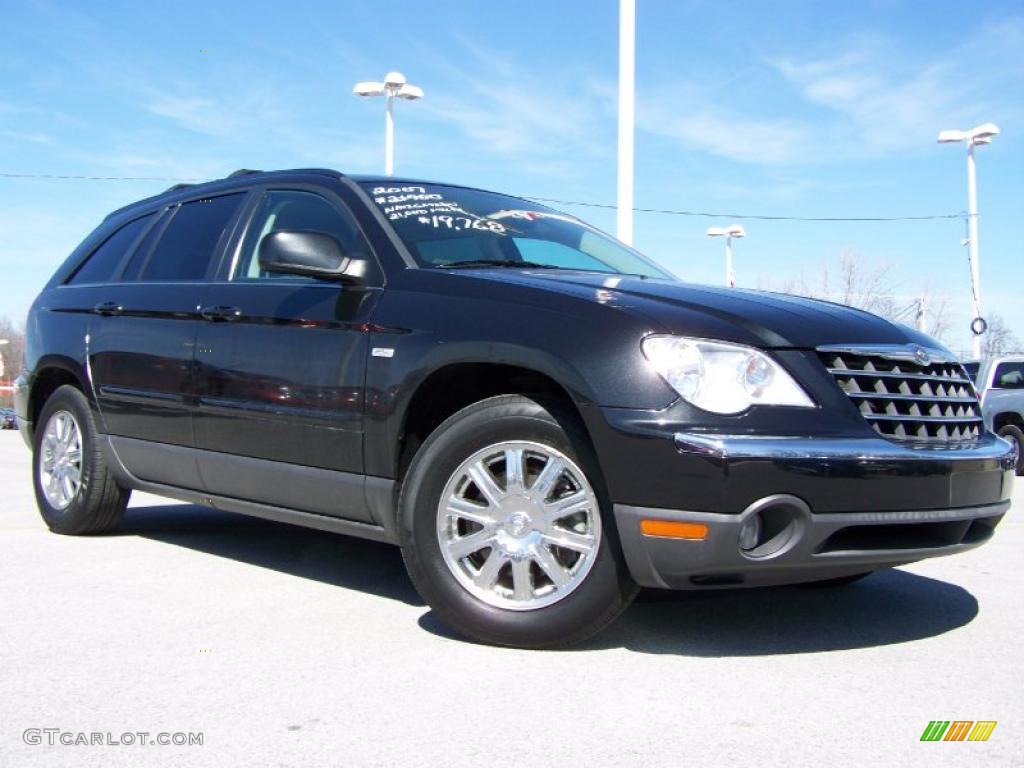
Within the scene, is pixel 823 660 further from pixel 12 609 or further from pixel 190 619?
pixel 12 609

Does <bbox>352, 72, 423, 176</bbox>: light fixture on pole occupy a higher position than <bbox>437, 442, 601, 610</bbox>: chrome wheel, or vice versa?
<bbox>352, 72, 423, 176</bbox>: light fixture on pole

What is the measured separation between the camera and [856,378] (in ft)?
11.3

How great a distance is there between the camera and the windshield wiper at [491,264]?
13.8ft

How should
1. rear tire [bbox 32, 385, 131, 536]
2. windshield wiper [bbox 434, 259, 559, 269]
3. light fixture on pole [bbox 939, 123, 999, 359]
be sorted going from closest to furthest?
windshield wiper [bbox 434, 259, 559, 269]
rear tire [bbox 32, 385, 131, 536]
light fixture on pole [bbox 939, 123, 999, 359]

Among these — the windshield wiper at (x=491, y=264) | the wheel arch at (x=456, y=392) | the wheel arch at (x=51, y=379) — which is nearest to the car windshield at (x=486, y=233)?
the windshield wiper at (x=491, y=264)

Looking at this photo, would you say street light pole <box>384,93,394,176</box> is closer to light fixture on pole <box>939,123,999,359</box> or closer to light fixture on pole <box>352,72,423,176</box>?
light fixture on pole <box>352,72,423,176</box>

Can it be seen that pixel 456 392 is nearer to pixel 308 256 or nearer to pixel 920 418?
pixel 308 256

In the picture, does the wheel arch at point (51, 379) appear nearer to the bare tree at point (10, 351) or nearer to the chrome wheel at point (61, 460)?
the chrome wheel at point (61, 460)

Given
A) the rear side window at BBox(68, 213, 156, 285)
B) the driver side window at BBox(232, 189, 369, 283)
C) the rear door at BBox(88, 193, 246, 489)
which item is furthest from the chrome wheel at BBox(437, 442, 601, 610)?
the rear side window at BBox(68, 213, 156, 285)

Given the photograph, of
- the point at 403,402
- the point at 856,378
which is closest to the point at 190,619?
the point at 403,402

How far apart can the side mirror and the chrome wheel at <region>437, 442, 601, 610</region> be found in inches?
37.0

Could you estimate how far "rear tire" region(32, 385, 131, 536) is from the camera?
5.57 metres

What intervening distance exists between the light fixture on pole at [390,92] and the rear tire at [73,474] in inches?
576

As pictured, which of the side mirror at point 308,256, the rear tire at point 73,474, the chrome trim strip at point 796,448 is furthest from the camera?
the rear tire at point 73,474
